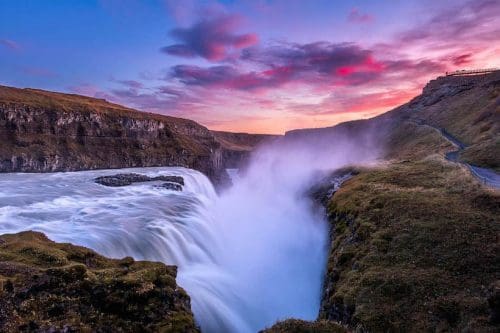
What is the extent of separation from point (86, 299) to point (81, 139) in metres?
130

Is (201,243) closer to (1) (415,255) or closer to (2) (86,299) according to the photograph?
(1) (415,255)

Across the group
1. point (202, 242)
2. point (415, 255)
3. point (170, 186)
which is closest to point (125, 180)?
point (170, 186)

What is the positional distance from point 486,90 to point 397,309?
4303 inches

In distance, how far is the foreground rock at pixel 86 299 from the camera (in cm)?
1248

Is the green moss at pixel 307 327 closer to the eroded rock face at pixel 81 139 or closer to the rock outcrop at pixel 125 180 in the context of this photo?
the rock outcrop at pixel 125 180

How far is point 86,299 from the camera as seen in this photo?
1412 centimetres

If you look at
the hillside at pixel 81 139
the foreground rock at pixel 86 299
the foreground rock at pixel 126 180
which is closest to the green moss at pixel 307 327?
the foreground rock at pixel 86 299

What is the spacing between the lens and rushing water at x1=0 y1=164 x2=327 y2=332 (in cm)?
2758

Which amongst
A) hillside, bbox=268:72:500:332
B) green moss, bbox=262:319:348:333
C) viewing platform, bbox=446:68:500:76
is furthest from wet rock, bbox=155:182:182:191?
viewing platform, bbox=446:68:500:76

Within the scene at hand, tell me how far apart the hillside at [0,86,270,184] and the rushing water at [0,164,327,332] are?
52.3 metres

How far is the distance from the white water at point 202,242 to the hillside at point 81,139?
1993 inches

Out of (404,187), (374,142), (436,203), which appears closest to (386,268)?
(436,203)

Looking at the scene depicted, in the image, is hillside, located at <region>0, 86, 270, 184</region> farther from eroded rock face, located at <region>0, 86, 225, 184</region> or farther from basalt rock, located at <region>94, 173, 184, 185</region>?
basalt rock, located at <region>94, 173, 184, 185</region>

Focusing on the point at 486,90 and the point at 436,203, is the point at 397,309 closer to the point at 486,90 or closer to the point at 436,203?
the point at 436,203
